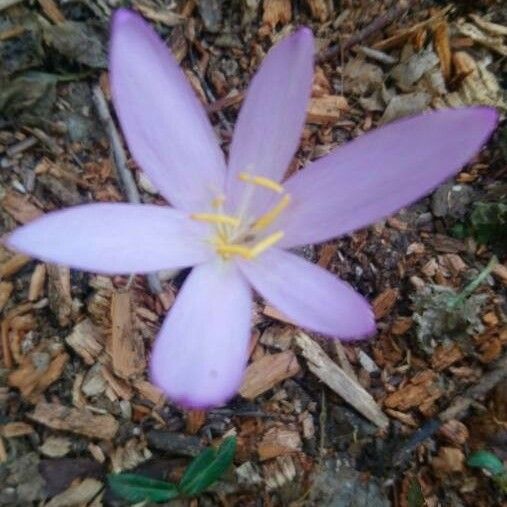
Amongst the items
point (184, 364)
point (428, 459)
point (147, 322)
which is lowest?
point (428, 459)

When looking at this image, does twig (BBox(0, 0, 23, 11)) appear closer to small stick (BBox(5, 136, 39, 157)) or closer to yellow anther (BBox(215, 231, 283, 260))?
small stick (BBox(5, 136, 39, 157))

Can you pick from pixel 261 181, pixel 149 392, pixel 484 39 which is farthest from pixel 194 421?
pixel 484 39

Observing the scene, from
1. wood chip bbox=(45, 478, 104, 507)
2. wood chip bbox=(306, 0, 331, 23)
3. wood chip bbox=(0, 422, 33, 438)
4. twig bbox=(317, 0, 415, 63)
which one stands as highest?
wood chip bbox=(306, 0, 331, 23)

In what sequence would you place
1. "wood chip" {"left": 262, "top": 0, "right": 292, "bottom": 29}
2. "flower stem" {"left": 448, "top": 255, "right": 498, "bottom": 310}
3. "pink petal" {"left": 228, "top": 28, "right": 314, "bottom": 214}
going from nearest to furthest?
1. "pink petal" {"left": 228, "top": 28, "right": 314, "bottom": 214}
2. "flower stem" {"left": 448, "top": 255, "right": 498, "bottom": 310}
3. "wood chip" {"left": 262, "top": 0, "right": 292, "bottom": 29}

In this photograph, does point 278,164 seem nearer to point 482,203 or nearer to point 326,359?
point 326,359

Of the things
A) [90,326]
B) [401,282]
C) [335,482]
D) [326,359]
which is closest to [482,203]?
[401,282]

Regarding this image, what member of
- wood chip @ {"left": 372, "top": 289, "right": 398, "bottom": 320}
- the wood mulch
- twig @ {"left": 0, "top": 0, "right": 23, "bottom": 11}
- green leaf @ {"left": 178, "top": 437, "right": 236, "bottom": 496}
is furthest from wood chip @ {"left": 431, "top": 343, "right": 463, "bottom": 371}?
twig @ {"left": 0, "top": 0, "right": 23, "bottom": 11}
